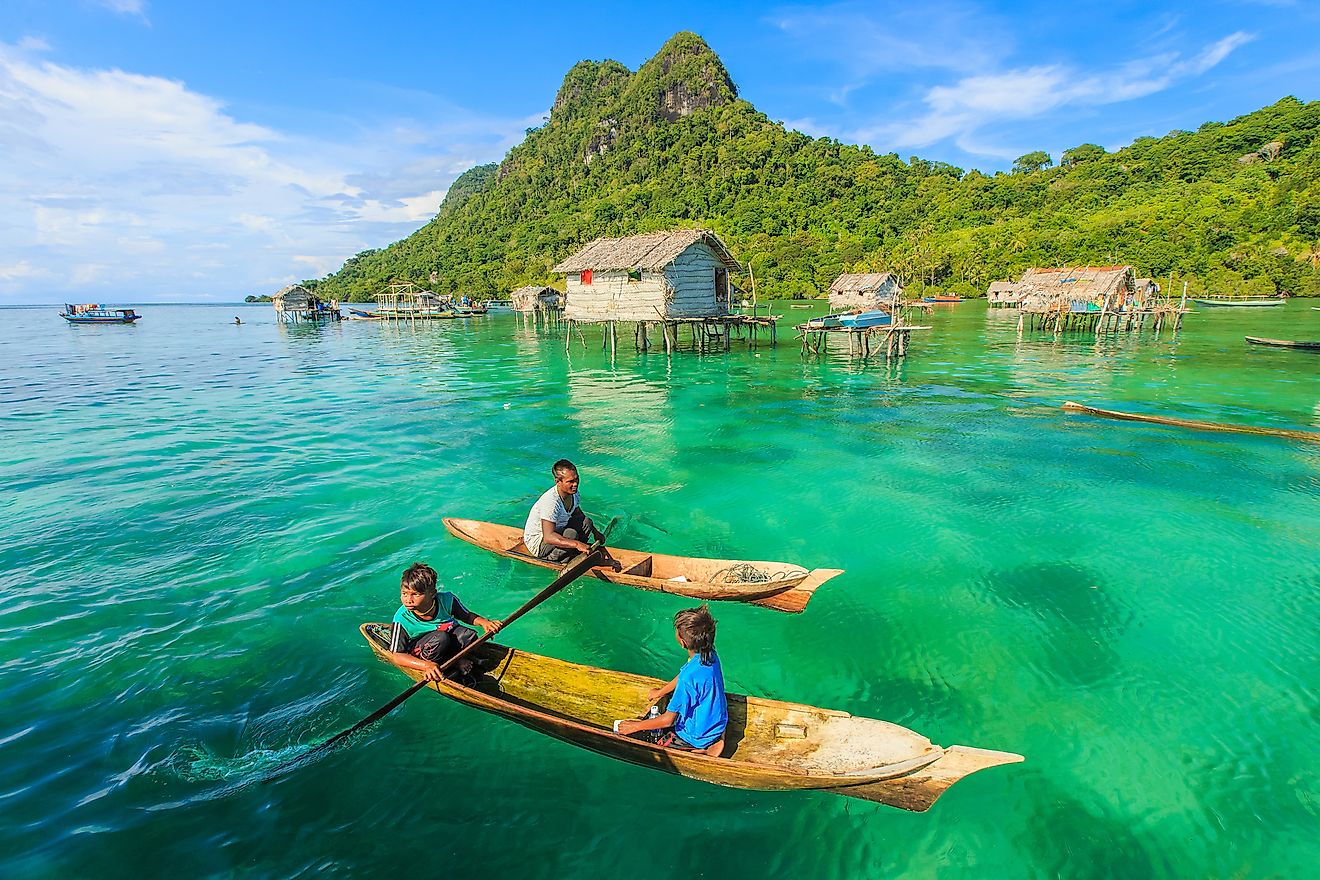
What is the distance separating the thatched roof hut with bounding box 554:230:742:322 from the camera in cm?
2988

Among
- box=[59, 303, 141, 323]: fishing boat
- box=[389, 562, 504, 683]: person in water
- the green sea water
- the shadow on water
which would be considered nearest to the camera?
the green sea water

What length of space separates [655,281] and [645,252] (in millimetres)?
1839

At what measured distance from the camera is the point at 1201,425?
15.1 m

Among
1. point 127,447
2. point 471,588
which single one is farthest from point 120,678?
point 127,447

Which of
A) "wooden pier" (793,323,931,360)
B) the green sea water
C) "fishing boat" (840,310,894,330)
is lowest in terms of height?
the green sea water

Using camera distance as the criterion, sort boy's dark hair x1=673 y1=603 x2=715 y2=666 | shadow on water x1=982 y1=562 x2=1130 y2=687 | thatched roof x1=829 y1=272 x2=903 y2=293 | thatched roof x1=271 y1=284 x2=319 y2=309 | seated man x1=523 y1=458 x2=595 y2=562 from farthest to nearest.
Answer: thatched roof x1=271 y1=284 x2=319 y2=309 < thatched roof x1=829 y1=272 x2=903 y2=293 < seated man x1=523 y1=458 x2=595 y2=562 < shadow on water x1=982 y1=562 x2=1130 y2=687 < boy's dark hair x1=673 y1=603 x2=715 y2=666

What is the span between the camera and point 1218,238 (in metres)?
64.8

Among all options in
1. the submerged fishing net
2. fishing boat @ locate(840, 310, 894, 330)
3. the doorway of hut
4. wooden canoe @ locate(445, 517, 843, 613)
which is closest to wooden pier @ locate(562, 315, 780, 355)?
the doorway of hut

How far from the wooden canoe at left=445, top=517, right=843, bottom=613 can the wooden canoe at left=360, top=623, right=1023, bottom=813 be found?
6.49 ft

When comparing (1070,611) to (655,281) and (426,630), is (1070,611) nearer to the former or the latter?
(426,630)

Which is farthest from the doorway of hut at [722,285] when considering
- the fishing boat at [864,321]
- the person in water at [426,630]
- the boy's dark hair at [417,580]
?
the boy's dark hair at [417,580]

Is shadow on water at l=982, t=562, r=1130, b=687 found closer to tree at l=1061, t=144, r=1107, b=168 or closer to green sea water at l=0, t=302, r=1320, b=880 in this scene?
green sea water at l=0, t=302, r=1320, b=880

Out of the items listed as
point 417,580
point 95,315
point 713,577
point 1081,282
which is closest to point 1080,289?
point 1081,282

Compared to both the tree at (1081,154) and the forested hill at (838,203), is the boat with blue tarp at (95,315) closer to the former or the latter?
the forested hill at (838,203)
